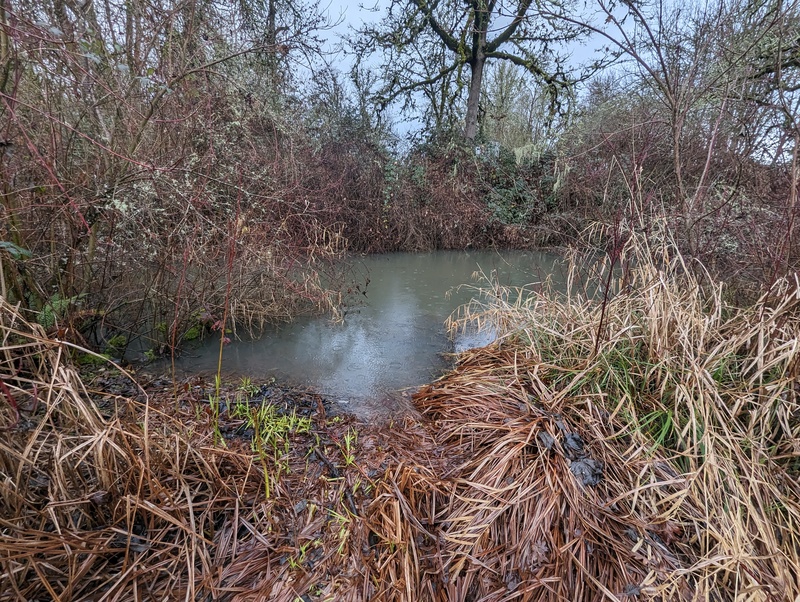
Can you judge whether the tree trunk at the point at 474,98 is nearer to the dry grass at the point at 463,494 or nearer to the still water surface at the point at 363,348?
the still water surface at the point at 363,348

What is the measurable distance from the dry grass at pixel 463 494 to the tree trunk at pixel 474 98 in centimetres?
1088

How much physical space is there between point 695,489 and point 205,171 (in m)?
4.08

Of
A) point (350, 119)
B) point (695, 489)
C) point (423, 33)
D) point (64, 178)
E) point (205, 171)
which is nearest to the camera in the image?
point (695, 489)

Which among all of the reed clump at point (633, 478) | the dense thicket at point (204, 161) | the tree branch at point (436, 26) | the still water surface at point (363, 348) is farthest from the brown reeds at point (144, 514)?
the tree branch at point (436, 26)

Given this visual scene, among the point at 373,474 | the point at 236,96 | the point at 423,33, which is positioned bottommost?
the point at 373,474

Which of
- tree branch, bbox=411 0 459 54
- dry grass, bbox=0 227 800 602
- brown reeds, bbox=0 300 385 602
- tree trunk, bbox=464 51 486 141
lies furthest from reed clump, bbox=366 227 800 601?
tree branch, bbox=411 0 459 54

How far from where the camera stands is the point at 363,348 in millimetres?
3656

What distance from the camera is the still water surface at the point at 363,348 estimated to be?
301 centimetres

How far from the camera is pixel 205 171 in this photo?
3488 mm

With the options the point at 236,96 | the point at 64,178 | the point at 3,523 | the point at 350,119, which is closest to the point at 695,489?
the point at 3,523

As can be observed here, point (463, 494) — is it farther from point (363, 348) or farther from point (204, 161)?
point (204, 161)

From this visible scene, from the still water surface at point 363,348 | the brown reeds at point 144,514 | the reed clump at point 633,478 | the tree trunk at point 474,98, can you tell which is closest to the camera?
the brown reeds at point 144,514

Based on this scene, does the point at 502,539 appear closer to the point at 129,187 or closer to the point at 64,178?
the point at 129,187

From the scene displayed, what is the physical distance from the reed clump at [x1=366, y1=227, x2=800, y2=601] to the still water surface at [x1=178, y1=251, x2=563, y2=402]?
38.2 inches
